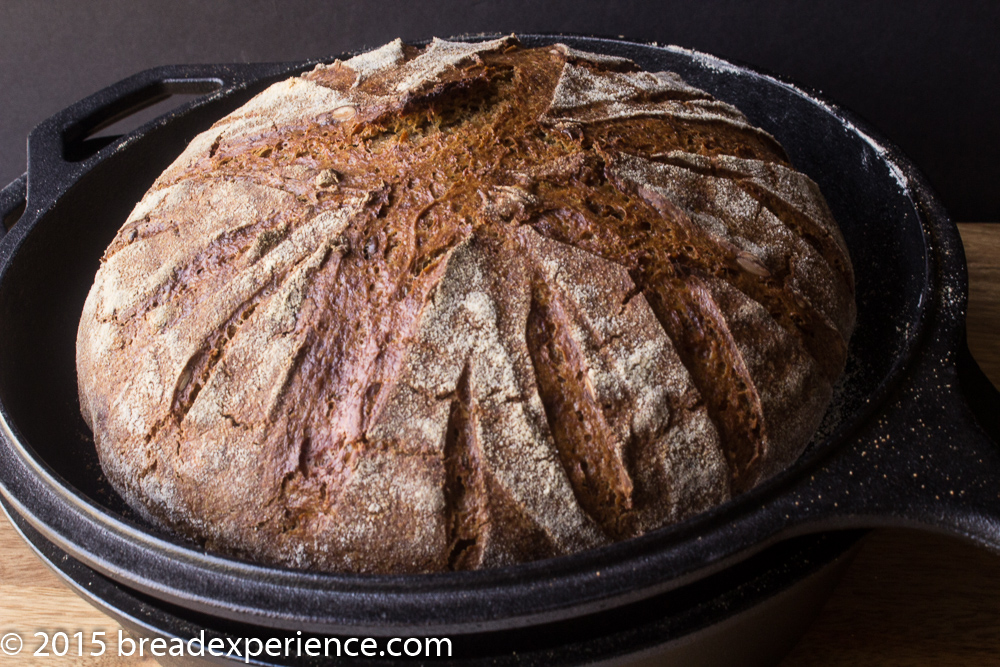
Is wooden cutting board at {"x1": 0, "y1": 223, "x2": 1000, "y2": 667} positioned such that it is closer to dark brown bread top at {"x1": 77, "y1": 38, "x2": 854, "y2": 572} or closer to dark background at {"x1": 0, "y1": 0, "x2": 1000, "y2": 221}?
dark brown bread top at {"x1": 77, "y1": 38, "x2": 854, "y2": 572}

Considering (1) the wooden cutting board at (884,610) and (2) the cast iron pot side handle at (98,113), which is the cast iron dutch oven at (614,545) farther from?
(1) the wooden cutting board at (884,610)

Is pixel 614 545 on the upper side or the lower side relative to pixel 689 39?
lower

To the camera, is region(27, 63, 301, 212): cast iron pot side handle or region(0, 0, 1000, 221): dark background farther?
region(0, 0, 1000, 221): dark background

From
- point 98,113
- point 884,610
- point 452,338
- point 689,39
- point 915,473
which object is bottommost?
point 884,610

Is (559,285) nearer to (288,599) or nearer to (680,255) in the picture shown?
(680,255)

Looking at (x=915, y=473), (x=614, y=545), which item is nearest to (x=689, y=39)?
(x=915, y=473)

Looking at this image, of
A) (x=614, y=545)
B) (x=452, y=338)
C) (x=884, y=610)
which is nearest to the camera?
(x=614, y=545)

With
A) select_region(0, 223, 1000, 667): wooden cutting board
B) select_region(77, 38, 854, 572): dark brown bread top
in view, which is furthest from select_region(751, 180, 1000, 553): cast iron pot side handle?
select_region(0, 223, 1000, 667): wooden cutting board

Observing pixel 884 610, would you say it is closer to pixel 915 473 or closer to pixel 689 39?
pixel 915 473
